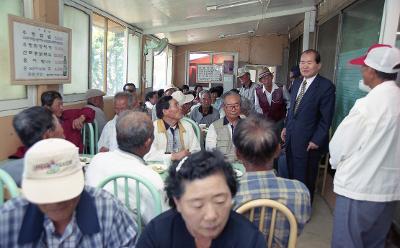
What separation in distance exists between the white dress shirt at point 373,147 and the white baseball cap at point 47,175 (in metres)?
1.41

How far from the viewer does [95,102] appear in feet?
12.2

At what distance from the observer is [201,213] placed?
2.81ft

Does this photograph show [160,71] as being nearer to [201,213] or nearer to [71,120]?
[71,120]

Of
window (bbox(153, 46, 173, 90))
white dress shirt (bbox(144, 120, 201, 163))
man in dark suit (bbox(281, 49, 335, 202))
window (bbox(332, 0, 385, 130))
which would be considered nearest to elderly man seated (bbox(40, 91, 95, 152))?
white dress shirt (bbox(144, 120, 201, 163))

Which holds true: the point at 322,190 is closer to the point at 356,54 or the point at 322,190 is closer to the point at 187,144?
the point at 356,54

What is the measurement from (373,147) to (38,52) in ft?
9.14

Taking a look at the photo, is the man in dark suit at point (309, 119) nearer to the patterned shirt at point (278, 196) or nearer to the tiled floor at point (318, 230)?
the tiled floor at point (318, 230)

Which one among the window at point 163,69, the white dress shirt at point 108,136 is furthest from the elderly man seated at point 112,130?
the window at point 163,69

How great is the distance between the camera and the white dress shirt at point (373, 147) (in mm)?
1622

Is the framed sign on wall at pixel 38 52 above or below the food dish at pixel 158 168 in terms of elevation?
above

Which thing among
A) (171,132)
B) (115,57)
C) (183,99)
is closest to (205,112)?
(183,99)

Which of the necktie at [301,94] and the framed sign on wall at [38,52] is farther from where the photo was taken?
the necktie at [301,94]

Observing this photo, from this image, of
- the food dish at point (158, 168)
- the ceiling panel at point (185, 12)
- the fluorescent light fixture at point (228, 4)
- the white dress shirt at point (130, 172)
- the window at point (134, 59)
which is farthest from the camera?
the window at point (134, 59)

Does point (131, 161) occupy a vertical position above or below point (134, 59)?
below
